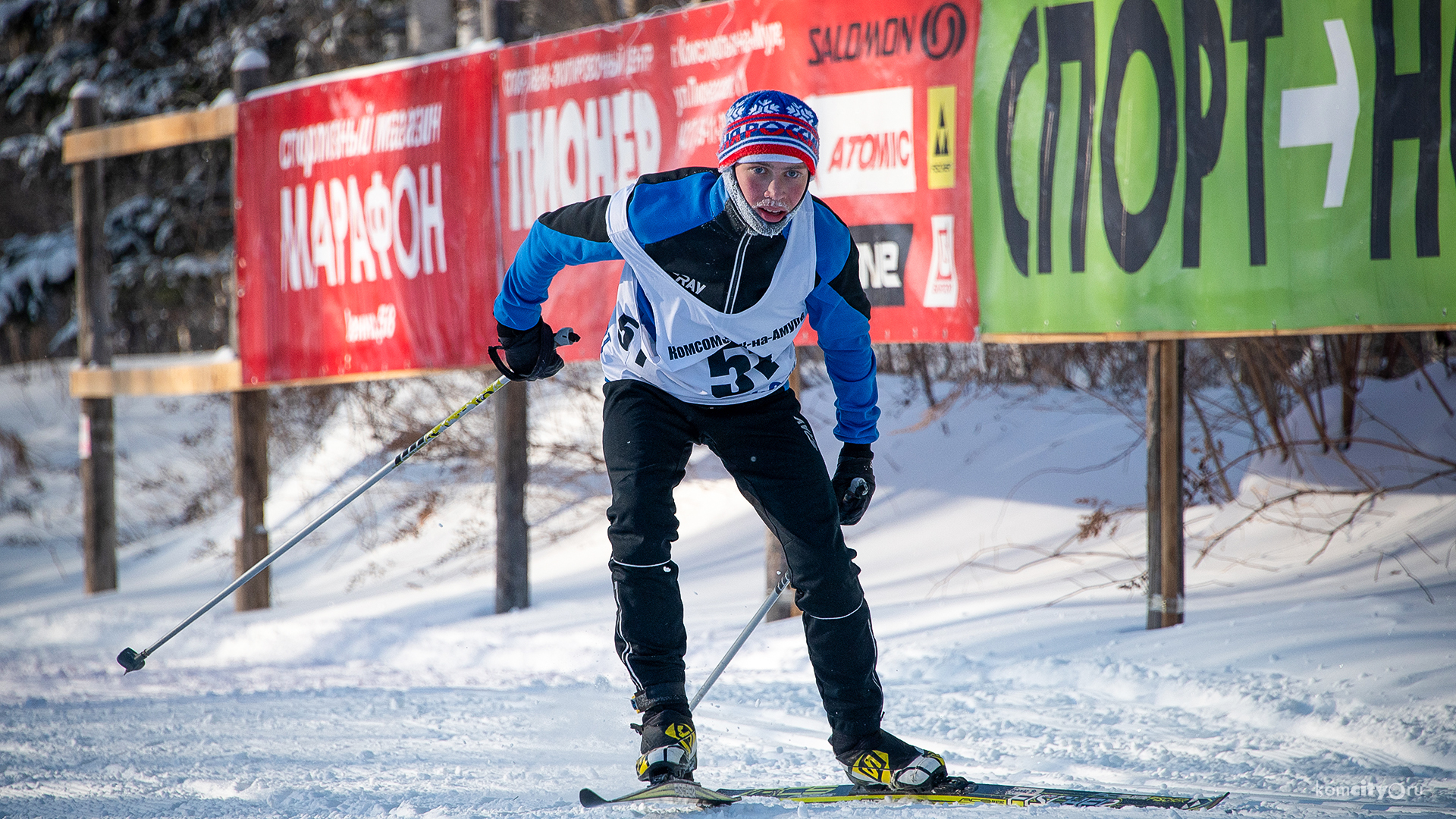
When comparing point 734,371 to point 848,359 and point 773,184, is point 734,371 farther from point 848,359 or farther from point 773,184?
point 773,184

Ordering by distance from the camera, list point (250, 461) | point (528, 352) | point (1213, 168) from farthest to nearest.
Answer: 1. point (250, 461)
2. point (1213, 168)
3. point (528, 352)

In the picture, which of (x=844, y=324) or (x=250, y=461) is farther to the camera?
(x=250, y=461)

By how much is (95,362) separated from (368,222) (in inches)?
127

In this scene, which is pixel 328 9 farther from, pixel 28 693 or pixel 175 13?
pixel 28 693

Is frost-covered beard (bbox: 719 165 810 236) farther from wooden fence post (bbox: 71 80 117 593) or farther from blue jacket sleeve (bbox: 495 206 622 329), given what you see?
wooden fence post (bbox: 71 80 117 593)

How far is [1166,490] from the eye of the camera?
15.9 feet

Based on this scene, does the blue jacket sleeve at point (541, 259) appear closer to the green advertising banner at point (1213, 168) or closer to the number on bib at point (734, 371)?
the number on bib at point (734, 371)

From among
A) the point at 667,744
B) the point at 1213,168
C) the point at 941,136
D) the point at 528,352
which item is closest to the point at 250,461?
the point at 528,352

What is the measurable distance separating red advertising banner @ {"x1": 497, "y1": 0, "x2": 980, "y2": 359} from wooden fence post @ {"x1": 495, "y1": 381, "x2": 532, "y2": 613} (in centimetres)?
72

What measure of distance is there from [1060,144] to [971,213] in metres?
0.45

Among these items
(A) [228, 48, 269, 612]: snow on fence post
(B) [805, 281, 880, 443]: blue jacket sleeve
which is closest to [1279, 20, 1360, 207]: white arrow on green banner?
(B) [805, 281, 880, 443]: blue jacket sleeve

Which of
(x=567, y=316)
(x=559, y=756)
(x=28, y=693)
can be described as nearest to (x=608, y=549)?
(x=567, y=316)

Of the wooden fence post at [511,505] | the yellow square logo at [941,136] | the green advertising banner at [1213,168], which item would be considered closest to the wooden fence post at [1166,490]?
the green advertising banner at [1213,168]

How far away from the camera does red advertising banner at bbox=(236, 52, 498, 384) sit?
652 cm
